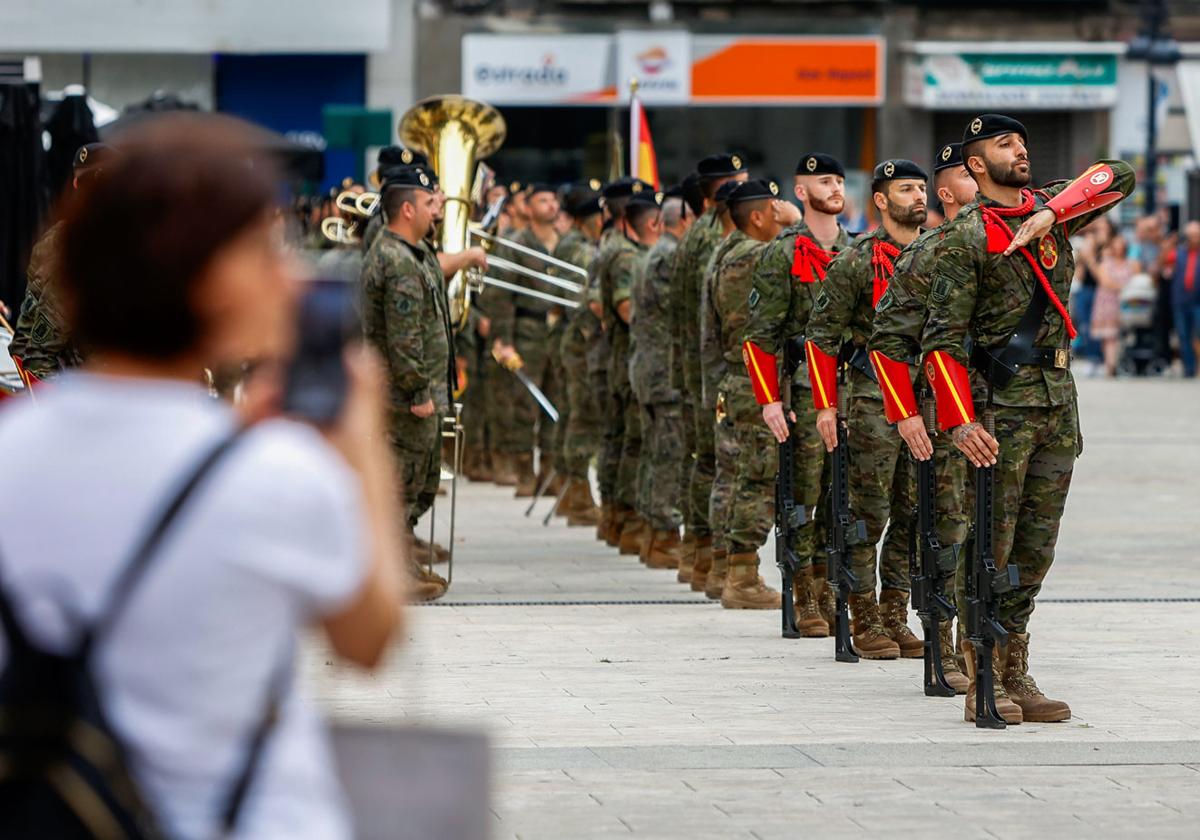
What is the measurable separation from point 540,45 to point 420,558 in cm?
2315

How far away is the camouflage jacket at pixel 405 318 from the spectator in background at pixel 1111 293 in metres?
20.0

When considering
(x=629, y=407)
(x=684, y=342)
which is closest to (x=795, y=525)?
(x=684, y=342)

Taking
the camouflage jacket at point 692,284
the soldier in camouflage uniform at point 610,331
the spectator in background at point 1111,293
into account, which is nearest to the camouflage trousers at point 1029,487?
the camouflage jacket at point 692,284

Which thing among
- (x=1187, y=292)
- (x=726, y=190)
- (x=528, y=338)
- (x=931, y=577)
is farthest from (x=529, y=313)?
(x=1187, y=292)

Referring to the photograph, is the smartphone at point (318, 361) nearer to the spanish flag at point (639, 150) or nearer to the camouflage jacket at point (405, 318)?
the camouflage jacket at point (405, 318)

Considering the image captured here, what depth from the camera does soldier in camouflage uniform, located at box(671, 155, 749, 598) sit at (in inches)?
475

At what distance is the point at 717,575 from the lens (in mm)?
11633

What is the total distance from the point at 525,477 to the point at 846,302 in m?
7.82

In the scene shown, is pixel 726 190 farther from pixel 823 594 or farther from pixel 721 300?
pixel 823 594

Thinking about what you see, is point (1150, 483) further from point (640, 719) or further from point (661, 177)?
point (661, 177)

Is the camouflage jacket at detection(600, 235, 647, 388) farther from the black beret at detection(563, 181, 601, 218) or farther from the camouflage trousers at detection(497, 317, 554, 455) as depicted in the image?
the camouflage trousers at detection(497, 317, 554, 455)

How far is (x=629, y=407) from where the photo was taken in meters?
14.0

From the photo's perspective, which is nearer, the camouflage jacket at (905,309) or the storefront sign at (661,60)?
the camouflage jacket at (905,309)

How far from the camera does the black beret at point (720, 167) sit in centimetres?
1214
